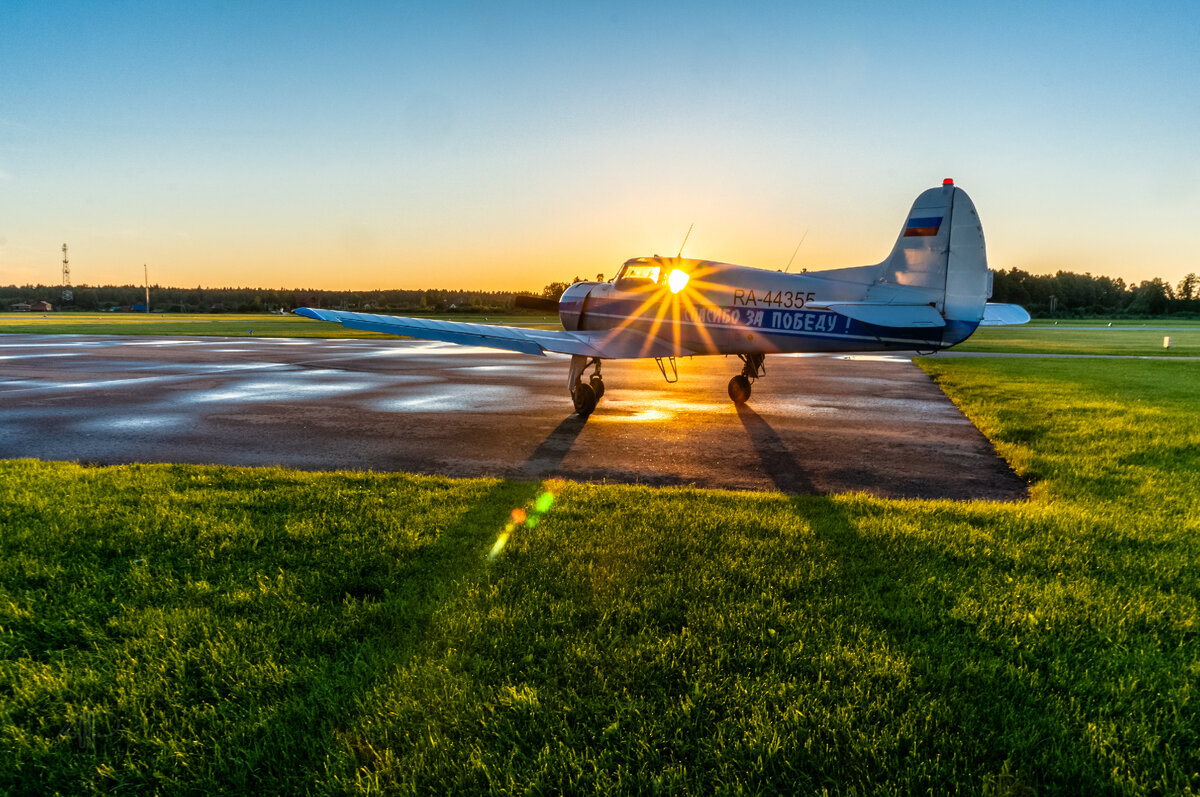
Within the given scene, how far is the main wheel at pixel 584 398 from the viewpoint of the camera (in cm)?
1101

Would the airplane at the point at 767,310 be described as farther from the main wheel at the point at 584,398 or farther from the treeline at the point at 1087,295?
the treeline at the point at 1087,295

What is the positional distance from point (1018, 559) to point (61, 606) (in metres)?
6.28

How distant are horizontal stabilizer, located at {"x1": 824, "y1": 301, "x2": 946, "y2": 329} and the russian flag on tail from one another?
1.11 meters

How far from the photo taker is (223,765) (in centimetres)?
250

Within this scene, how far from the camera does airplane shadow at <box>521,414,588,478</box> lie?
7.40 m

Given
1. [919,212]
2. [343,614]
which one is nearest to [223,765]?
[343,614]

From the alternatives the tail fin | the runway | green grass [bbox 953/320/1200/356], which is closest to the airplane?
the tail fin

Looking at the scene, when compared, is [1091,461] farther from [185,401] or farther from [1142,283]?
[1142,283]

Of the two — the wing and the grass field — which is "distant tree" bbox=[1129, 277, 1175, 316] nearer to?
the grass field

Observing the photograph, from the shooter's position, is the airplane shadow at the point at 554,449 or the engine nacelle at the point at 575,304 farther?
the engine nacelle at the point at 575,304

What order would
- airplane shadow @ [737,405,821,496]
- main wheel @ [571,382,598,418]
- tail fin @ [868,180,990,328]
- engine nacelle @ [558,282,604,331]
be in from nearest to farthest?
1. airplane shadow @ [737,405,821,496]
2. tail fin @ [868,180,990,328]
3. main wheel @ [571,382,598,418]
4. engine nacelle @ [558,282,604,331]

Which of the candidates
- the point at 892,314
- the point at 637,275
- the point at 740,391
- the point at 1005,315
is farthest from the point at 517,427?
the point at 1005,315

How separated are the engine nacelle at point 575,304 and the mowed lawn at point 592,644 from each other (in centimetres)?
702

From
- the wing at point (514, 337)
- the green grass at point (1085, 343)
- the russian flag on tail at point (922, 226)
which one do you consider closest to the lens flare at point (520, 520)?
the wing at point (514, 337)
